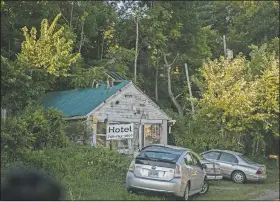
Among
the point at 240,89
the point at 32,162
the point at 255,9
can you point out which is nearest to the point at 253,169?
the point at 240,89

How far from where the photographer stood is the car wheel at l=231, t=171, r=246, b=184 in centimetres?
2146

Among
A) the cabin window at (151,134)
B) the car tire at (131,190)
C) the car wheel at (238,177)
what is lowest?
the car wheel at (238,177)

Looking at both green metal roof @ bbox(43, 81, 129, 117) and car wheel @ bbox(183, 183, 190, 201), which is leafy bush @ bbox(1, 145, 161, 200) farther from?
green metal roof @ bbox(43, 81, 129, 117)

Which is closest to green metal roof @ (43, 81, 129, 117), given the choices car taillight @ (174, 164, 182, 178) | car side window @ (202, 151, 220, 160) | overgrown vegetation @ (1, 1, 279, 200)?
overgrown vegetation @ (1, 1, 279, 200)

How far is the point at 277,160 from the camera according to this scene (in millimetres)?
30219

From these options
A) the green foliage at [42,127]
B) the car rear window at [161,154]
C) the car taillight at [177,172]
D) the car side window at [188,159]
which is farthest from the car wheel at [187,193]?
the green foliage at [42,127]

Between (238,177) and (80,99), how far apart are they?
854 cm

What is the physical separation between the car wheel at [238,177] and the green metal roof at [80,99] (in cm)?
679

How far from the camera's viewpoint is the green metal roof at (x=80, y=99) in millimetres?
22359

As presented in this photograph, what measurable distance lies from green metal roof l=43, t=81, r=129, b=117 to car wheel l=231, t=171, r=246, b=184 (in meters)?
6.79

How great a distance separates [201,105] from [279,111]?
4.45 metres

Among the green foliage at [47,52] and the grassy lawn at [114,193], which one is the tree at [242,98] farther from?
the grassy lawn at [114,193]

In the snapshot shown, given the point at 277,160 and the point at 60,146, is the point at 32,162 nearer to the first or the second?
the point at 60,146

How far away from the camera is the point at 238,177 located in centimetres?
2155
